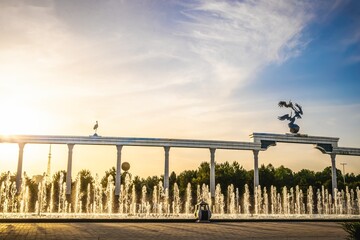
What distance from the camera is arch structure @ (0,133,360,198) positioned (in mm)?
29328

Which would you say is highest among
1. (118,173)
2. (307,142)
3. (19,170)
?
(307,142)

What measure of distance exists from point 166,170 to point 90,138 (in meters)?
6.58

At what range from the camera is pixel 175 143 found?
102 feet

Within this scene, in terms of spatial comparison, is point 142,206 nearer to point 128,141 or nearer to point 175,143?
point 128,141

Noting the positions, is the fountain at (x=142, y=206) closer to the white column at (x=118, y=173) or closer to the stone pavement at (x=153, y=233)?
the white column at (x=118, y=173)

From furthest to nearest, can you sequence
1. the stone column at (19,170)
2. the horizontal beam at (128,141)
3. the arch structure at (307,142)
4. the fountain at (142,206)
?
the arch structure at (307,142), the horizontal beam at (128,141), the stone column at (19,170), the fountain at (142,206)

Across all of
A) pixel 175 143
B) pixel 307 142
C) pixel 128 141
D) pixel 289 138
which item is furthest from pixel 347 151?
pixel 128 141

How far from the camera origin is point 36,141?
96.2 feet

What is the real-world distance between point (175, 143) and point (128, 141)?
3.82m

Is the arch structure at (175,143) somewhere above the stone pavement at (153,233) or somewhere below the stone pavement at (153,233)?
above

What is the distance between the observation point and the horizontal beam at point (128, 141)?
2932cm

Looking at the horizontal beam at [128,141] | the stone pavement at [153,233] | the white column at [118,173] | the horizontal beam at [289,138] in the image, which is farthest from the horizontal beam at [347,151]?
the stone pavement at [153,233]

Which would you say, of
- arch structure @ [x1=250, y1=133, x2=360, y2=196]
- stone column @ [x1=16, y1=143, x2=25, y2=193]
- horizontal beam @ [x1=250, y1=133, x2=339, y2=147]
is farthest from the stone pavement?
horizontal beam @ [x1=250, y1=133, x2=339, y2=147]

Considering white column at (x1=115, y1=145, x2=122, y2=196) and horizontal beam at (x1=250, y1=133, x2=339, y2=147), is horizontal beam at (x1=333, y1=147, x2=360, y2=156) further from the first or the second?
white column at (x1=115, y1=145, x2=122, y2=196)
